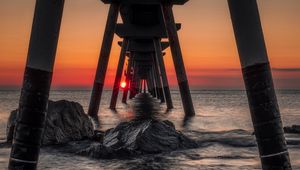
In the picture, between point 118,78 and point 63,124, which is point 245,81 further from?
point 118,78

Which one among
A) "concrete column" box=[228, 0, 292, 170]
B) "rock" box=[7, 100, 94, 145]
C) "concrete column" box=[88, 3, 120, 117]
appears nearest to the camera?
"concrete column" box=[228, 0, 292, 170]

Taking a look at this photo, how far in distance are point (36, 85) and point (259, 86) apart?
8.03ft

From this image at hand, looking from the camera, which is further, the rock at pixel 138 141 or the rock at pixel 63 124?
the rock at pixel 63 124

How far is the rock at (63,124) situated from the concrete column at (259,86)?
5436 millimetres

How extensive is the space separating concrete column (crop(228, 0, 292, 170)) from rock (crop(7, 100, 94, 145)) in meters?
5.44

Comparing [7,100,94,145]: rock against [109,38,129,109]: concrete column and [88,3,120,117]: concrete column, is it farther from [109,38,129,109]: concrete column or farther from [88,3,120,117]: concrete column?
[109,38,129,109]: concrete column

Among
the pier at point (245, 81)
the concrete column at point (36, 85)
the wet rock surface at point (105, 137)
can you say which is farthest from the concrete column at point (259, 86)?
the wet rock surface at point (105, 137)

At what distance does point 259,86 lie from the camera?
12.1 feet

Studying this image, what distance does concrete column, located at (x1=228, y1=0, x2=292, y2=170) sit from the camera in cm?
365

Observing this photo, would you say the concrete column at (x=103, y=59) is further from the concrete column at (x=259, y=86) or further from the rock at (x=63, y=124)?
the concrete column at (x=259, y=86)

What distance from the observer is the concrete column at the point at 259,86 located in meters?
3.65

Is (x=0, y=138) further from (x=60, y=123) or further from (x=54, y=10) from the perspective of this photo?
(x=54, y=10)

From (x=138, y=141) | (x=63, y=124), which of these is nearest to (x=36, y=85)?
(x=138, y=141)

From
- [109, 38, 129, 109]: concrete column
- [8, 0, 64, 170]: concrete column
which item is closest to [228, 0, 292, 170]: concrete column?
[8, 0, 64, 170]: concrete column
